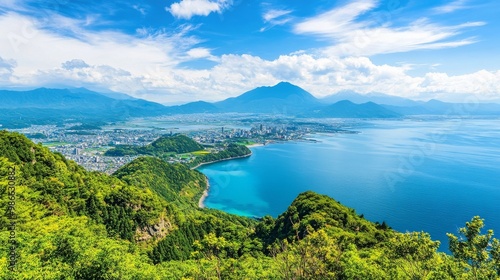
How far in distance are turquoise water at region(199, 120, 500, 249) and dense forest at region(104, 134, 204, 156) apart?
1712cm

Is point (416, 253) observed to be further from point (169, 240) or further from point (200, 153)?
point (200, 153)

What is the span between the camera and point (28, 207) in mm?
14945

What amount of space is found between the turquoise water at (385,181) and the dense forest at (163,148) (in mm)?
17123

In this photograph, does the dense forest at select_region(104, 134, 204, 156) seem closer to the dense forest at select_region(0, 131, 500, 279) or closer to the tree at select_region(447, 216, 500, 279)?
the dense forest at select_region(0, 131, 500, 279)

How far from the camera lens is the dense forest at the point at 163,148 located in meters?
82.8

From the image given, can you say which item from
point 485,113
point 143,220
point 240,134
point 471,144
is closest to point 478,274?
point 143,220

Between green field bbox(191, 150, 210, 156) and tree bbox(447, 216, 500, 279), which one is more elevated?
tree bbox(447, 216, 500, 279)

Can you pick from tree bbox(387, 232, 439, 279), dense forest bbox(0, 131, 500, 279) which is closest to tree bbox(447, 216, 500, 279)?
dense forest bbox(0, 131, 500, 279)

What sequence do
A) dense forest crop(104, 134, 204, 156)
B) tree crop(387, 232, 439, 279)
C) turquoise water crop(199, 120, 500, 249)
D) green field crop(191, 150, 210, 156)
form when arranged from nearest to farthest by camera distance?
tree crop(387, 232, 439, 279), turquoise water crop(199, 120, 500, 249), dense forest crop(104, 134, 204, 156), green field crop(191, 150, 210, 156)

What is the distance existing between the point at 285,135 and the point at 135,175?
3444 inches

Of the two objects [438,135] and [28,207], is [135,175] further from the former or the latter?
[438,135]

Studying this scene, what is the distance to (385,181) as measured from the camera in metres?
51.8

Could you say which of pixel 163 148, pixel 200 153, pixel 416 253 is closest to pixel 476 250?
pixel 416 253

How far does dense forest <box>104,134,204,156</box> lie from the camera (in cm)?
8275
